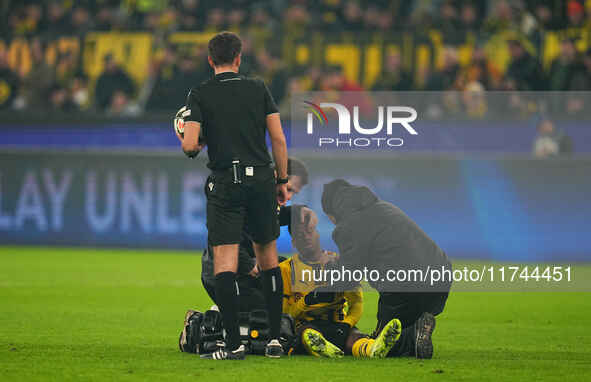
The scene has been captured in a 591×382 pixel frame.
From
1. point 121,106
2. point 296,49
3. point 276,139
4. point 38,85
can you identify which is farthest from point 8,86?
point 276,139

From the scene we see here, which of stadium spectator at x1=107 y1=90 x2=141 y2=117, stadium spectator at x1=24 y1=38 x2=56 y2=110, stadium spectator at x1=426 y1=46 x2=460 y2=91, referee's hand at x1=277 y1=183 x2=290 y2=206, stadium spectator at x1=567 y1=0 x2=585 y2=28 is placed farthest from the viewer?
stadium spectator at x1=24 y1=38 x2=56 y2=110

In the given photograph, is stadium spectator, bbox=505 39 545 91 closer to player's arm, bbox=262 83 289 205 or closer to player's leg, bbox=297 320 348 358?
player's leg, bbox=297 320 348 358

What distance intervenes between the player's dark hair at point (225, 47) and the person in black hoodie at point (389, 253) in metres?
1.18

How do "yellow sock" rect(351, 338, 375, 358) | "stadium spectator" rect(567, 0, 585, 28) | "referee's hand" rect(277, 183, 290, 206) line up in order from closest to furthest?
1. "referee's hand" rect(277, 183, 290, 206)
2. "yellow sock" rect(351, 338, 375, 358)
3. "stadium spectator" rect(567, 0, 585, 28)

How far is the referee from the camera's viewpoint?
6.83 meters

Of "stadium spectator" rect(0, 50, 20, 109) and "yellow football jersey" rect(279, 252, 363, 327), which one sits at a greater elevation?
"stadium spectator" rect(0, 50, 20, 109)

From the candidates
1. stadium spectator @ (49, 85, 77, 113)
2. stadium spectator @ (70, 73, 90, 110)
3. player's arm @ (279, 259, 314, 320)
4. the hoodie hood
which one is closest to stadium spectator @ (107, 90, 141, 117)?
stadium spectator @ (70, 73, 90, 110)

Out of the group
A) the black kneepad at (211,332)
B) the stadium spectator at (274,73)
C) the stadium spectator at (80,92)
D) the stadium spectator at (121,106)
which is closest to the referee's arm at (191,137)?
the black kneepad at (211,332)

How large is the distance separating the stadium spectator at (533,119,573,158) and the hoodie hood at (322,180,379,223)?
27.0ft

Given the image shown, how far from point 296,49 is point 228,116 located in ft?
39.6

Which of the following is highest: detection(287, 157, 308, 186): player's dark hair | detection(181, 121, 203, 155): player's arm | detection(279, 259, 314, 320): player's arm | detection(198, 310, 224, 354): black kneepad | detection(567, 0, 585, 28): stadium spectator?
detection(567, 0, 585, 28): stadium spectator

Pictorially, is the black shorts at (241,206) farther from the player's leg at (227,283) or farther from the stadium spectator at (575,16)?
the stadium spectator at (575,16)

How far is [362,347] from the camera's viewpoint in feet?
23.8

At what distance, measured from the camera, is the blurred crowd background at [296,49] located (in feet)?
56.1
